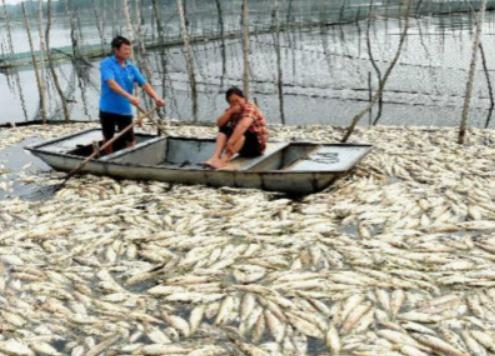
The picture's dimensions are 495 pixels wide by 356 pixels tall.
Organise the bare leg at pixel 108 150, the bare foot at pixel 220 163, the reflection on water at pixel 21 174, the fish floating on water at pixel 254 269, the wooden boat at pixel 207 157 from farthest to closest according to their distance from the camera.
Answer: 1. the bare leg at pixel 108 150
2. the reflection on water at pixel 21 174
3. the bare foot at pixel 220 163
4. the wooden boat at pixel 207 157
5. the fish floating on water at pixel 254 269

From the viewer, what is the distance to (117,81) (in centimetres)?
830

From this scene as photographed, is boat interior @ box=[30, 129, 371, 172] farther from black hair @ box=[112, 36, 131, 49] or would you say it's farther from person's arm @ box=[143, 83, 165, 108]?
black hair @ box=[112, 36, 131, 49]

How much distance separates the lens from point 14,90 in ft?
84.8

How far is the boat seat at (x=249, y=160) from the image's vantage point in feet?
24.9

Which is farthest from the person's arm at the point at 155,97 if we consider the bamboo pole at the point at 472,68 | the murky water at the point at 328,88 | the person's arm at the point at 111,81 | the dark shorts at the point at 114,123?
the murky water at the point at 328,88

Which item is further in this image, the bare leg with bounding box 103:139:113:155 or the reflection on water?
the bare leg with bounding box 103:139:113:155

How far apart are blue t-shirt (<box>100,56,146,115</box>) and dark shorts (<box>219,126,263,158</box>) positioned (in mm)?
1643

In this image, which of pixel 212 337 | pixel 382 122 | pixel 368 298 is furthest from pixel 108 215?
pixel 382 122

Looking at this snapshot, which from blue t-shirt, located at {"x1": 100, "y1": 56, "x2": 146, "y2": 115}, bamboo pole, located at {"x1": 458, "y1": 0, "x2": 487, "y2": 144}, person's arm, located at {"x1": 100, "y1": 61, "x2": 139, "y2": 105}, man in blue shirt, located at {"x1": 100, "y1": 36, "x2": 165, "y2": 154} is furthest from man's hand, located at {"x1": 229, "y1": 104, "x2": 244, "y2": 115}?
bamboo pole, located at {"x1": 458, "y1": 0, "x2": 487, "y2": 144}

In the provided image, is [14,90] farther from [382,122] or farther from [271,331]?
[271,331]

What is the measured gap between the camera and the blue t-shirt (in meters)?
8.15

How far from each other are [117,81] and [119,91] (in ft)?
1.10

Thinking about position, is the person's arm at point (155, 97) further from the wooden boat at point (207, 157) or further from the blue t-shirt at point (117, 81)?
the wooden boat at point (207, 157)

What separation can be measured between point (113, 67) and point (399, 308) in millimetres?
5722
